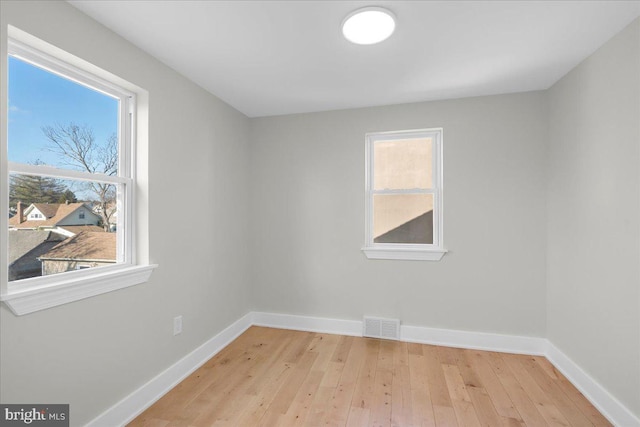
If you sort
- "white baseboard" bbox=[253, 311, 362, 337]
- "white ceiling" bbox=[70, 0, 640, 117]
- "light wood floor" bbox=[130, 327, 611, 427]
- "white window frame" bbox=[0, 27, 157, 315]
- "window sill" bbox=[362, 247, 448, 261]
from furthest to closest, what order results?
"white baseboard" bbox=[253, 311, 362, 337] → "window sill" bbox=[362, 247, 448, 261] → "light wood floor" bbox=[130, 327, 611, 427] → "white ceiling" bbox=[70, 0, 640, 117] → "white window frame" bbox=[0, 27, 157, 315]

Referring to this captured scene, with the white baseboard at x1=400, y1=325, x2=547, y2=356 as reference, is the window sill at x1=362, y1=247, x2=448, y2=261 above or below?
above

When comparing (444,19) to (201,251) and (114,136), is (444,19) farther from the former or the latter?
(201,251)

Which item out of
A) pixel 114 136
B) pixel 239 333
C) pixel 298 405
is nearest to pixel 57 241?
pixel 114 136

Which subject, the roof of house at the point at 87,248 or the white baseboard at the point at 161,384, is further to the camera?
the white baseboard at the point at 161,384

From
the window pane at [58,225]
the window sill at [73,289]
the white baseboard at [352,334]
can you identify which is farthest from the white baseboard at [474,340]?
the window pane at [58,225]

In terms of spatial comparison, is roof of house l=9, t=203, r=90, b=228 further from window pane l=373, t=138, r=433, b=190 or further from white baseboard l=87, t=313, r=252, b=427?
window pane l=373, t=138, r=433, b=190

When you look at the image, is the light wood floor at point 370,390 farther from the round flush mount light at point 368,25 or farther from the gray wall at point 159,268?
the round flush mount light at point 368,25

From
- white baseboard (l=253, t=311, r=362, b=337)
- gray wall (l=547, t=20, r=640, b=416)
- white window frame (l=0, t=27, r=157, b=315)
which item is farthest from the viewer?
white baseboard (l=253, t=311, r=362, b=337)

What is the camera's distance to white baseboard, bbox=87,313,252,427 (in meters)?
1.83

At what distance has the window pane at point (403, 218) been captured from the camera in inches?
123

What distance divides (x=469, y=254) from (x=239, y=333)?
2477 mm

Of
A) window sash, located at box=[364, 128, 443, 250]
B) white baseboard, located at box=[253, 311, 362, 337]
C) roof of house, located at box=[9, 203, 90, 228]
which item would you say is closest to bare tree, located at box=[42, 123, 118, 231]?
roof of house, located at box=[9, 203, 90, 228]

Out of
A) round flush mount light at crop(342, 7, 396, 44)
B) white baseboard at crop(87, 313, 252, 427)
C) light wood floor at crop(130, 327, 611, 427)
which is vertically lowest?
light wood floor at crop(130, 327, 611, 427)

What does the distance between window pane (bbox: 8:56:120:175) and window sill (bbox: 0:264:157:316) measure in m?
Result: 0.64
